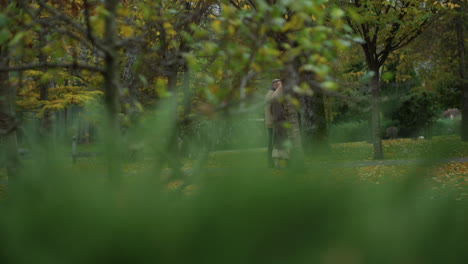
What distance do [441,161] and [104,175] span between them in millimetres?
939

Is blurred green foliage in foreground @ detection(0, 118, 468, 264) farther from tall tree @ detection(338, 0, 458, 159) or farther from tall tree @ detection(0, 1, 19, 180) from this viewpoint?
tall tree @ detection(338, 0, 458, 159)

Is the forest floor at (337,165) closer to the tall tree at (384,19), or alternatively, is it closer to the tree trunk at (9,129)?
the tree trunk at (9,129)

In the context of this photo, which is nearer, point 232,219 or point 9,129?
point 232,219

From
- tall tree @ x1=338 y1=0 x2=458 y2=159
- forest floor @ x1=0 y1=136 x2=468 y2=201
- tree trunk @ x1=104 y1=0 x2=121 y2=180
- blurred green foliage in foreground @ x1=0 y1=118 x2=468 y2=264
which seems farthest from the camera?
tall tree @ x1=338 y1=0 x2=458 y2=159

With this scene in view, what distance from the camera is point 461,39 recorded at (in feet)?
65.3

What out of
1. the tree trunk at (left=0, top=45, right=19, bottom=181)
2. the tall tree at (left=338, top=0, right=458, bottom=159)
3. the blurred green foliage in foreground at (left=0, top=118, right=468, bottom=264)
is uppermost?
the tall tree at (left=338, top=0, right=458, bottom=159)

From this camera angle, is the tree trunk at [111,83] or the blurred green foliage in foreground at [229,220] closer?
the blurred green foliage in foreground at [229,220]

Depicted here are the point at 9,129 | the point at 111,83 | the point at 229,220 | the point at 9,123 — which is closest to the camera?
the point at 229,220

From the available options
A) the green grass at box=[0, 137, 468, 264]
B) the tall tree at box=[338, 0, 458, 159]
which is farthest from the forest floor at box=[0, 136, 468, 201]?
the tall tree at box=[338, 0, 458, 159]

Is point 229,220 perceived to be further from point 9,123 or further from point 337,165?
point 9,123

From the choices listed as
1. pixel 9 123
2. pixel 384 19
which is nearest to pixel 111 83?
pixel 9 123

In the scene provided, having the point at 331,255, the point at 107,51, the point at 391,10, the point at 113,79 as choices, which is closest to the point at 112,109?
the point at 113,79

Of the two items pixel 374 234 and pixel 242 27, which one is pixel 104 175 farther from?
pixel 242 27

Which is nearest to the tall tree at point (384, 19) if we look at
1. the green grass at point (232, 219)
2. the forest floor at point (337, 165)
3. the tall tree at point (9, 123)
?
the tall tree at point (9, 123)
